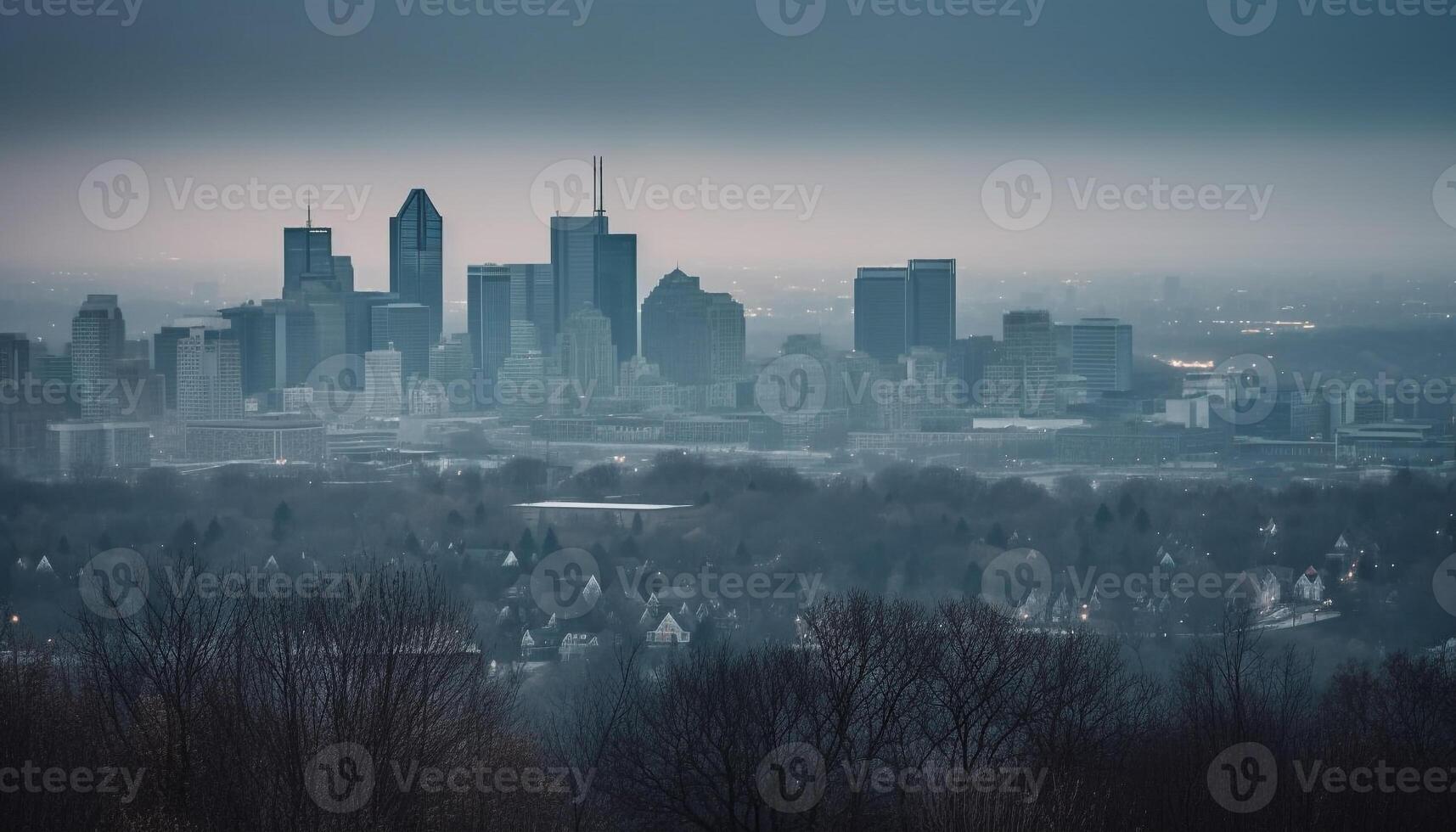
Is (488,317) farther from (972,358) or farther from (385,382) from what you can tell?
(972,358)

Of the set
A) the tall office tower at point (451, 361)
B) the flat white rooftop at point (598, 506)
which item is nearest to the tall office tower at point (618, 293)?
the tall office tower at point (451, 361)

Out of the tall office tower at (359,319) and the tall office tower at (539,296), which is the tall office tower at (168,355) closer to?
the tall office tower at (359,319)

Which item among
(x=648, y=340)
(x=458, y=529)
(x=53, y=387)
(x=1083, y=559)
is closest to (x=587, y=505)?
(x=458, y=529)

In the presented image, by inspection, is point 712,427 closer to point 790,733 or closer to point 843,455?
point 843,455

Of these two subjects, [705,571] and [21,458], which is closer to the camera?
[705,571]

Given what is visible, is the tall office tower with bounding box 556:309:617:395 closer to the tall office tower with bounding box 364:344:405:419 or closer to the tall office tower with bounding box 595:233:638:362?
the tall office tower with bounding box 595:233:638:362

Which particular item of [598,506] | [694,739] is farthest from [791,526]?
[694,739]
